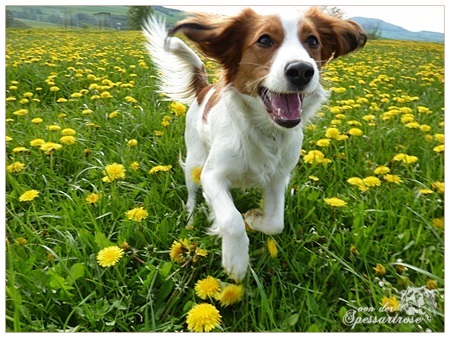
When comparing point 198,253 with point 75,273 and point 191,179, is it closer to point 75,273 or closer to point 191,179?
point 75,273

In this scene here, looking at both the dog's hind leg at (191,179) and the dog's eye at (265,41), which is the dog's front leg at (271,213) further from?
the dog's eye at (265,41)

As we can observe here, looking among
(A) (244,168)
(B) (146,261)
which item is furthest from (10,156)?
(A) (244,168)

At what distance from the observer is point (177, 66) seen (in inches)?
120

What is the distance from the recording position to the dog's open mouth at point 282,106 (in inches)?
74.0

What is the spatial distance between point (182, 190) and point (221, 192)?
0.67 meters

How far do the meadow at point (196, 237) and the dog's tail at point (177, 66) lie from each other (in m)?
0.28

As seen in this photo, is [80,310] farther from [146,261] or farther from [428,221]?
[428,221]

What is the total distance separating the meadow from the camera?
156cm

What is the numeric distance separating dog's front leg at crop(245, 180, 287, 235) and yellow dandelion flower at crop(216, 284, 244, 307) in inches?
17.6

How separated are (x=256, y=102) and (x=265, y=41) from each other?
0.98ft

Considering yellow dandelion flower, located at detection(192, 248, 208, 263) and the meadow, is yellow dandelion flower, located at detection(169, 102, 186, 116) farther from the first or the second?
yellow dandelion flower, located at detection(192, 248, 208, 263)

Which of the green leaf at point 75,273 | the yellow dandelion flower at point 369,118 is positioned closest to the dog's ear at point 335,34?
the yellow dandelion flower at point 369,118

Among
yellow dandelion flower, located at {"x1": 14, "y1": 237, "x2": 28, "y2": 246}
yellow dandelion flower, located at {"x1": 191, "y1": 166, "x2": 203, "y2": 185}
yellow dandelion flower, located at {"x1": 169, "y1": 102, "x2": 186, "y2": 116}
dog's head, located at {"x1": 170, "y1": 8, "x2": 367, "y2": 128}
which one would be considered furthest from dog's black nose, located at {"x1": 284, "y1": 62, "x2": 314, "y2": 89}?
yellow dandelion flower, located at {"x1": 169, "y1": 102, "x2": 186, "y2": 116}

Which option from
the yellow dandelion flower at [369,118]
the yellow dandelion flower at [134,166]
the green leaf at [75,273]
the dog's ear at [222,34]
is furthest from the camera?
the yellow dandelion flower at [369,118]
